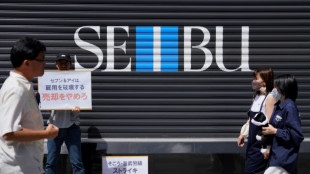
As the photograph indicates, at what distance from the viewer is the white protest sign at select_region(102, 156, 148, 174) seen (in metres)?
6.18

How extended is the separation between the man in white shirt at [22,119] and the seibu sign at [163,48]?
10.7 ft

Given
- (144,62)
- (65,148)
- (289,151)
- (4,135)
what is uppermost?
(144,62)

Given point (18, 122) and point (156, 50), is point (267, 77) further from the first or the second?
point (18, 122)

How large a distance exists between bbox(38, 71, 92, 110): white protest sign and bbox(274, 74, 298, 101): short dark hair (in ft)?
9.01

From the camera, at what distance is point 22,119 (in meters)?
2.98

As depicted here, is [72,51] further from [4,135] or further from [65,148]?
[4,135]

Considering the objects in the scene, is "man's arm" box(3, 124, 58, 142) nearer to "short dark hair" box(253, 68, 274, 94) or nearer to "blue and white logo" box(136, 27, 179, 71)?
"short dark hair" box(253, 68, 274, 94)

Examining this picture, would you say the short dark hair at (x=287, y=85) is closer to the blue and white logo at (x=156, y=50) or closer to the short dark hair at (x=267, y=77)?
the short dark hair at (x=267, y=77)

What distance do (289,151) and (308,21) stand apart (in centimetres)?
309

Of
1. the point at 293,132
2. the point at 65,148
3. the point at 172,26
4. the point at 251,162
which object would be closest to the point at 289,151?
the point at 293,132

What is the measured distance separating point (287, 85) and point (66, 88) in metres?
3.07

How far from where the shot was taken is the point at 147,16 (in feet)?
20.9

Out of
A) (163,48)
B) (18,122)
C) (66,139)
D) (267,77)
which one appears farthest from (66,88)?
(18,122)

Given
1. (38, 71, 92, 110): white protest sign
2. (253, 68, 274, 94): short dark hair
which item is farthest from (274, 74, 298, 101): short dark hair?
(38, 71, 92, 110): white protest sign
